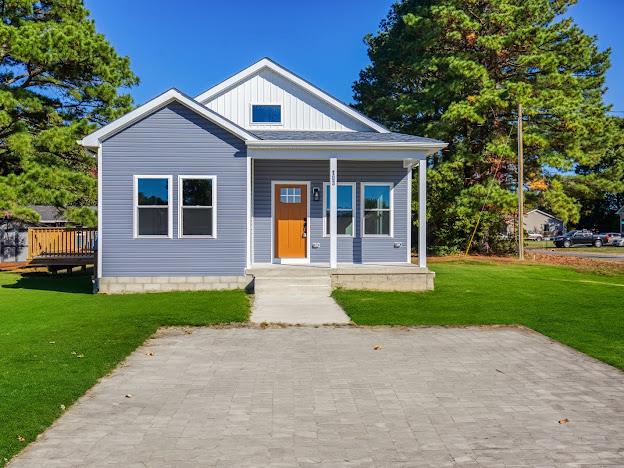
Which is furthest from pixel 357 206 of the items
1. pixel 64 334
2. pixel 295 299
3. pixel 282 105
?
pixel 64 334

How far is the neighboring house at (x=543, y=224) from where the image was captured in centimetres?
8006

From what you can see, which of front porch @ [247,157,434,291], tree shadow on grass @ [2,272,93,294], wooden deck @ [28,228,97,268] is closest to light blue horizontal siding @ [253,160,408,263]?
front porch @ [247,157,434,291]

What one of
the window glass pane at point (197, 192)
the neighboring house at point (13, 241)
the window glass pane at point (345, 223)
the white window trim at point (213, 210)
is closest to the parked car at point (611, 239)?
the window glass pane at point (345, 223)

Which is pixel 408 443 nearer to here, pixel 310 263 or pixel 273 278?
pixel 273 278

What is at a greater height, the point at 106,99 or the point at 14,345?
the point at 106,99

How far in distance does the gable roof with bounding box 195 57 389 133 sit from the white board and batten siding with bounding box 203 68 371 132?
122 mm

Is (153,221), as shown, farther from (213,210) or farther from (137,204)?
(213,210)

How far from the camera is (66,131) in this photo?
69.8 ft

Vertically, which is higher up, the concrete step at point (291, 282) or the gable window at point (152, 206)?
the gable window at point (152, 206)

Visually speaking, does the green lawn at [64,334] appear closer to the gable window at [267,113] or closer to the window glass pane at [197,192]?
the window glass pane at [197,192]

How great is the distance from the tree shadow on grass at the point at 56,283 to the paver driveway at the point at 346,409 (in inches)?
340

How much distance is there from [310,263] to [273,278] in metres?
2.76

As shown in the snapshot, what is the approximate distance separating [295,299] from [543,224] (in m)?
80.8

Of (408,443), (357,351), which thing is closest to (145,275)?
(357,351)
